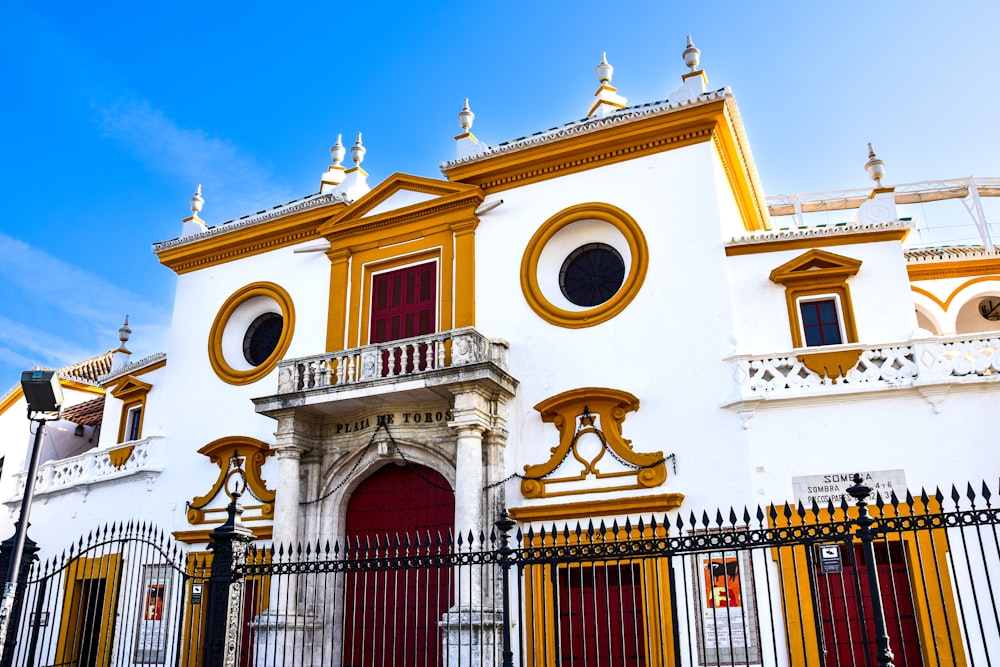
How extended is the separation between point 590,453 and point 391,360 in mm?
3585

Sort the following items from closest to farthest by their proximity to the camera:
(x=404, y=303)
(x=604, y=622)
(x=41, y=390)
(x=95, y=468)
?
(x=41, y=390) < (x=604, y=622) < (x=404, y=303) < (x=95, y=468)

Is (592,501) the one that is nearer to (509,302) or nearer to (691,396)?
(691,396)

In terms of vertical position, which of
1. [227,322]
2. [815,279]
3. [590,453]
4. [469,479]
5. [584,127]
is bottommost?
[469,479]

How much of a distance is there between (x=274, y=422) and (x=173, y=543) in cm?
330

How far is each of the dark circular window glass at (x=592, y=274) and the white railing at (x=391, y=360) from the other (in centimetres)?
160

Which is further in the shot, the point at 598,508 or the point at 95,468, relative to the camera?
the point at 95,468

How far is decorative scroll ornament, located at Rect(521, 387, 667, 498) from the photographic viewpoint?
12.4 metres

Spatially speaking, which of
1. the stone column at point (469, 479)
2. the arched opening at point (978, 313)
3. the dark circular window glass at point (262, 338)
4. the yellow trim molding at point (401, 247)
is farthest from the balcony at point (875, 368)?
the dark circular window glass at point (262, 338)

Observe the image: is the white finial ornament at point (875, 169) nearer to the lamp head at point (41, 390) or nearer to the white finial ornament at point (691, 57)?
the white finial ornament at point (691, 57)

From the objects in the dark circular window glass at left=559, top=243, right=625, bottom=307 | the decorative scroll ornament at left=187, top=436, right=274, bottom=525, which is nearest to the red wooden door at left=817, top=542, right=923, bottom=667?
the dark circular window glass at left=559, top=243, right=625, bottom=307

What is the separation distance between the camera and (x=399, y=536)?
43.9ft

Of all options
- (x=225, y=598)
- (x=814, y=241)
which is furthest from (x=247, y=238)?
(x=814, y=241)

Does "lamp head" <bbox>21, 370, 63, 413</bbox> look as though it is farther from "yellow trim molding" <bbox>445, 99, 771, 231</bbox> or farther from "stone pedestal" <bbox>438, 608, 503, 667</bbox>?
"yellow trim molding" <bbox>445, 99, 771, 231</bbox>

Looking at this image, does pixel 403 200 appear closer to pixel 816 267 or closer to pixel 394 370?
pixel 394 370
